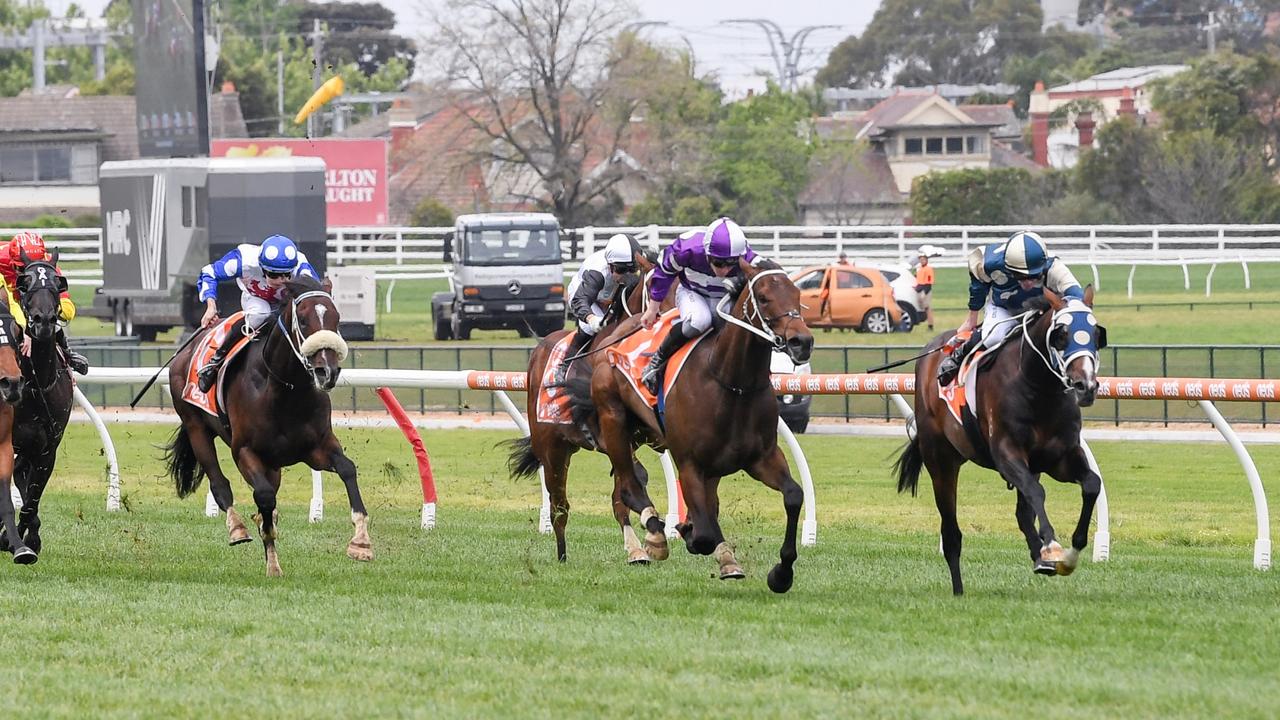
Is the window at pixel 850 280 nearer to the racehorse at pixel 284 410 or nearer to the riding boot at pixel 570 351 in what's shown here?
the riding boot at pixel 570 351

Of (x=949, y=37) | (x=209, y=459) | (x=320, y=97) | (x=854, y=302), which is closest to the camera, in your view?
(x=209, y=459)

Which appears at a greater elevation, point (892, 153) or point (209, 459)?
point (892, 153)

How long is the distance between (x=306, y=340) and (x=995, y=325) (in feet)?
10.6

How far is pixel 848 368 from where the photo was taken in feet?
71.4

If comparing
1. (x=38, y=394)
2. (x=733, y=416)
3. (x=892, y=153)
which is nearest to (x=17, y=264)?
(x=38, y=394)

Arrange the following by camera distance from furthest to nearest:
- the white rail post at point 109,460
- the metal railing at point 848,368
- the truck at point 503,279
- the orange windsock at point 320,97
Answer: the truck at point 503,279 → the metal railing at point 848,368 → the orange windsock at point 320,97 → the white rail post at point 109,460

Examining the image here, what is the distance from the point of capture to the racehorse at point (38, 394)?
9.76 meters

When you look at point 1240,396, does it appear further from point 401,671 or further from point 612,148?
point 612,148

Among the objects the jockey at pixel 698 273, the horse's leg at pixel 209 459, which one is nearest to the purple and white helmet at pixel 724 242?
the jockey at pixel 698 273

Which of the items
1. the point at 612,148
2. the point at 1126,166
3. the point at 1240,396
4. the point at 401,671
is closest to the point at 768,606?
the point at 401,671

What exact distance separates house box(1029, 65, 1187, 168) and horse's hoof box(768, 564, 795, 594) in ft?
191

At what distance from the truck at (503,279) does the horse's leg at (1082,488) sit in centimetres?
2143

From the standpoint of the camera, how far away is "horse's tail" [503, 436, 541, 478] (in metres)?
11.4

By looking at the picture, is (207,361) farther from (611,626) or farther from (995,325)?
(995,325)
